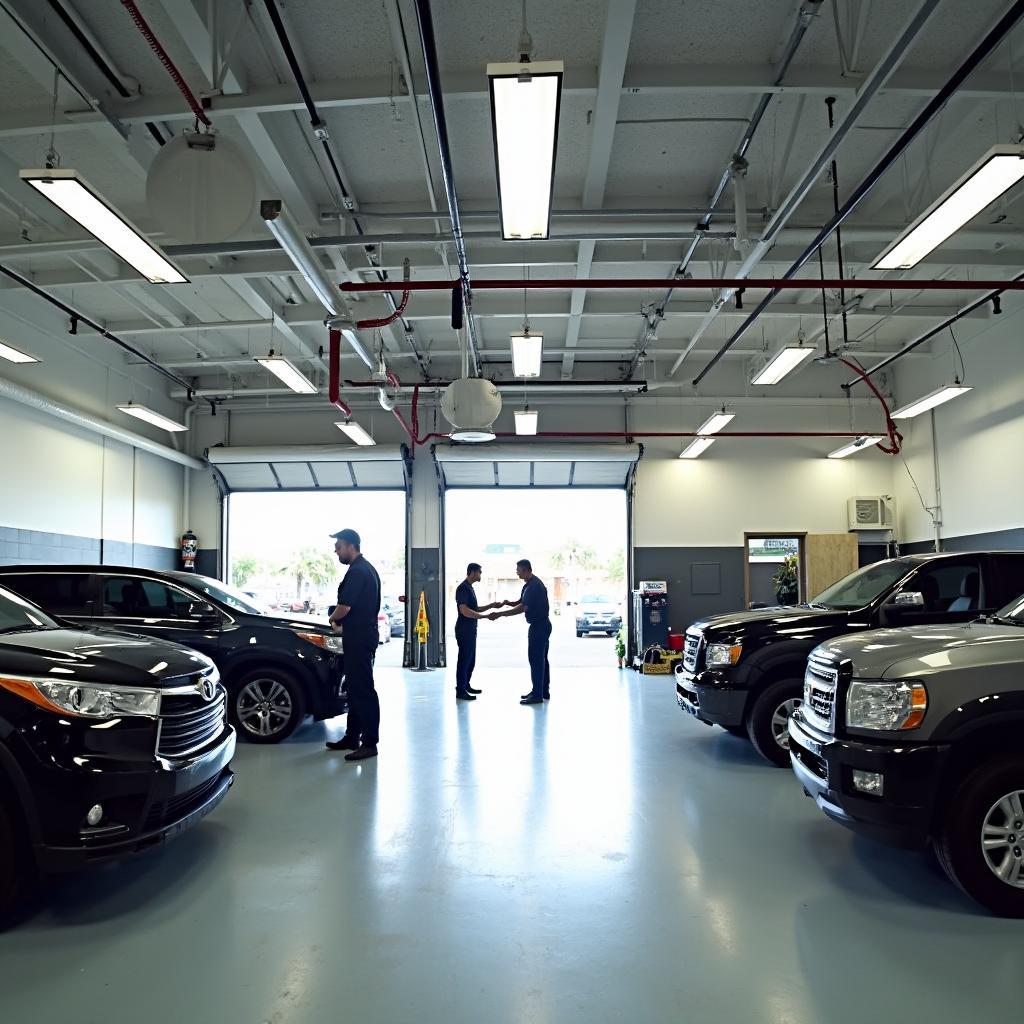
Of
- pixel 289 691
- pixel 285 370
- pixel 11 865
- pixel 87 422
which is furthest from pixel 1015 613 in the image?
pixel 87 422

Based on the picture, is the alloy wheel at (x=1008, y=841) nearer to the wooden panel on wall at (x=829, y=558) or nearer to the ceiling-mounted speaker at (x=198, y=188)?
the ceiling-mounted speaker at (x=198, y=188)

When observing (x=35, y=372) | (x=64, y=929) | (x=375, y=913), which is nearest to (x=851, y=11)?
(x=375, y=913)

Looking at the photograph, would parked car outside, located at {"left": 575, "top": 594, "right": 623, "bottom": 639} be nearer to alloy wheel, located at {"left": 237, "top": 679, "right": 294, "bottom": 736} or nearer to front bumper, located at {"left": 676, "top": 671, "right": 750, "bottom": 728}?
front bumper, located at {"left": 676, "top": 671, "right": 750, "bottom": 728}

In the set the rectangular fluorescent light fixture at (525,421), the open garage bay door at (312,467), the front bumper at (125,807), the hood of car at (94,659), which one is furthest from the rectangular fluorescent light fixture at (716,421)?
the front bumper at (125,807)

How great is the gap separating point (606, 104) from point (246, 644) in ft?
17.1

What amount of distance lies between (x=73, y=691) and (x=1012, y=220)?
370 inches

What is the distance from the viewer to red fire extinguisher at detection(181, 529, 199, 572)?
13883mm

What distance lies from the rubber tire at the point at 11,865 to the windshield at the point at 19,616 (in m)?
1.11

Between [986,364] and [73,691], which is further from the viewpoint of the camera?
[986,364]

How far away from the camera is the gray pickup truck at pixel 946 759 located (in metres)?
3.13

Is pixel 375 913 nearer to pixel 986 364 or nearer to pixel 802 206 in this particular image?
pixel 802 206

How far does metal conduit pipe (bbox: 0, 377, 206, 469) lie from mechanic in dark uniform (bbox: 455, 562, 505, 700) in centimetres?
578

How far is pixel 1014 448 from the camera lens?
32.2 ft

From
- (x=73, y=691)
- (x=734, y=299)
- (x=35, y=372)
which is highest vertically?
(x=734, y=299)
